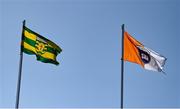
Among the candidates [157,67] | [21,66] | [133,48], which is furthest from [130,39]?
[21,66]

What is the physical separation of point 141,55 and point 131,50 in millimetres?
747

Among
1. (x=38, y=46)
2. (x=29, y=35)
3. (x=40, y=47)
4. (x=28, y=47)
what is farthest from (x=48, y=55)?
(x=29, y=35)

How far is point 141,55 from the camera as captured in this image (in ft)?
89.7

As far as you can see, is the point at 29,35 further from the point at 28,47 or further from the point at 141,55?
the point at 141,55

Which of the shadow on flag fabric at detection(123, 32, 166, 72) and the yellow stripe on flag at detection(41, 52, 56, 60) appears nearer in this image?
the yellow stripe on flag at detection(41, 52, 56, 60)

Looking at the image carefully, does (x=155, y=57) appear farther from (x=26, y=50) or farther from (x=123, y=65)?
(x=26, y=50)

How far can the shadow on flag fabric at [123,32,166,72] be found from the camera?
88.3 feet

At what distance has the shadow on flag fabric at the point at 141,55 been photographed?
1060 inches

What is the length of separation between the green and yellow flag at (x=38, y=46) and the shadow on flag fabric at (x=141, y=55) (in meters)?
3.93

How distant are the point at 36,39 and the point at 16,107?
3.75 m

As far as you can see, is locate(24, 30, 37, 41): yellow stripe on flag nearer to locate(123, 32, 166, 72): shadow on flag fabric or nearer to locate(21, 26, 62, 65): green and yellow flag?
locate(21, 26, 62, 65): green and yellow flag

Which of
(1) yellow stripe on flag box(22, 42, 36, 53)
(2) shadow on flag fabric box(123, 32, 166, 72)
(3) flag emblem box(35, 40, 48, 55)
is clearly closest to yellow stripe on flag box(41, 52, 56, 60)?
(3) flag emblem box(35, 40, 48, 55)

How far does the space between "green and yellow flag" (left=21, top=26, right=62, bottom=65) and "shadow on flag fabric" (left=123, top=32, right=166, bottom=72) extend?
12.9 feet

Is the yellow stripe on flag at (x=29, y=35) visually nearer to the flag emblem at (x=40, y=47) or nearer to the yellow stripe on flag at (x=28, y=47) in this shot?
the flag emblem at (x=40, y=47)
